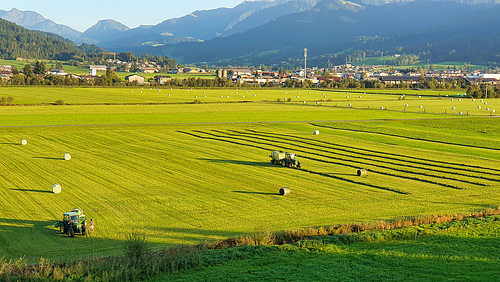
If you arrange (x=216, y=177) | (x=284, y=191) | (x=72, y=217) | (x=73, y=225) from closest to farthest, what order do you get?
(x=73, y=225), (x=72, y=217), (x=284, y=191), (x=216, y=177)

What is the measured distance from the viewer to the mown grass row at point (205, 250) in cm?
1961

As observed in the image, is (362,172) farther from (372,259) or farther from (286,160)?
(372,259)

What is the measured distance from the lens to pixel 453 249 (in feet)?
75.6

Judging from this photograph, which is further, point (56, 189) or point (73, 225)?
point (56, 189)

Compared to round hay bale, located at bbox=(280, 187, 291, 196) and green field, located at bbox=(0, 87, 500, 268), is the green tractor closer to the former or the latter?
green field, located at bbox=(0, 87, 500, 268)

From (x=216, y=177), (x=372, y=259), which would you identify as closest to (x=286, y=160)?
(x=216, y=177)

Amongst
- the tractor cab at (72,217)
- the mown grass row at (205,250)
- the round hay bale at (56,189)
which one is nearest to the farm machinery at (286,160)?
the mown grass row at (205,250)

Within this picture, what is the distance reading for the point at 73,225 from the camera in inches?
1046

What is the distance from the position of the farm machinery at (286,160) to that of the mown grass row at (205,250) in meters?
16.4

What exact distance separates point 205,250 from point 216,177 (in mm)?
17440

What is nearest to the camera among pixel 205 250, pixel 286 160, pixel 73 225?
pixel 205 250

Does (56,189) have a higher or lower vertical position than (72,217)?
lower

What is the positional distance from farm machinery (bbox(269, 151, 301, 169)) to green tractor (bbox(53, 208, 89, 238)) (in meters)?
20.6

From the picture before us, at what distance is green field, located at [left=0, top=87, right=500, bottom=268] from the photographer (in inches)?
1104
